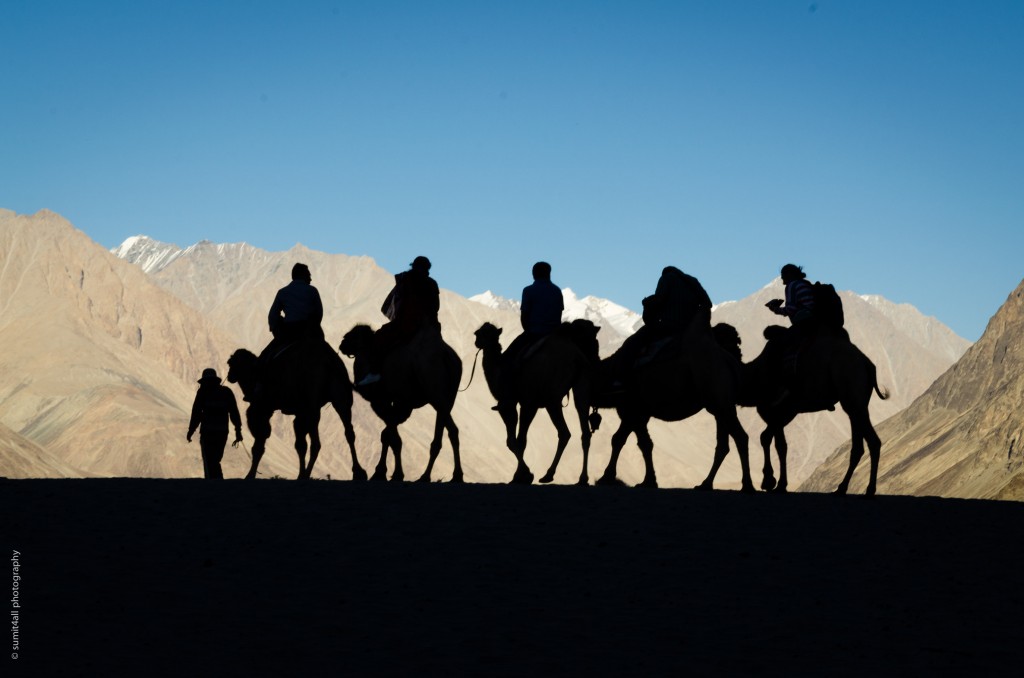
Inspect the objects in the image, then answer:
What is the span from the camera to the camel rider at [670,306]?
19047 mm

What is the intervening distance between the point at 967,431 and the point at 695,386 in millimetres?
93318

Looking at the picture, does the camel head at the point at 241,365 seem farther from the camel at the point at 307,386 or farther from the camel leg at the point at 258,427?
the camel at the point at 307,386

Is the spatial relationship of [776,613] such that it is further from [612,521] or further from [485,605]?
[612,521]

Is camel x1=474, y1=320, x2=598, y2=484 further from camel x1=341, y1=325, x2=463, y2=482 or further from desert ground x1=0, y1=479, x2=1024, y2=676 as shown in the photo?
desert ground x1=0, y1=479, x2=1024, y2=676

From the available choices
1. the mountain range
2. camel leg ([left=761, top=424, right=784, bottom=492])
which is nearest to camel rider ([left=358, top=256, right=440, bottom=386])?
camel leg ([left=761, top=424, right=784, bottom=492])

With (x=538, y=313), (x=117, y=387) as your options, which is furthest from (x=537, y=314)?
(x=117, y=387)

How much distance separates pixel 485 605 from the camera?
11.7 meters

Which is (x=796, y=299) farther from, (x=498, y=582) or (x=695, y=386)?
(x=498, y=582)

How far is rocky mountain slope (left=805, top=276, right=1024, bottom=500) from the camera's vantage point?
9481 cm

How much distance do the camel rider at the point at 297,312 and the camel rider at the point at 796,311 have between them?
6.20 meters

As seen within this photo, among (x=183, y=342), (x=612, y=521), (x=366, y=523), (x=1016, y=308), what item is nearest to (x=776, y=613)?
(x=612, y=521)

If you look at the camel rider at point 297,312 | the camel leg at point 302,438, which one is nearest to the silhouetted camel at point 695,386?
the camel leg at point 302,438

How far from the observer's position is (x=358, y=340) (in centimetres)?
2125

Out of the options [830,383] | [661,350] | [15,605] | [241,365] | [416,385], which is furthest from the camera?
[241,365]
